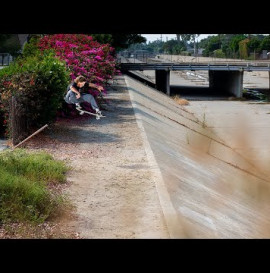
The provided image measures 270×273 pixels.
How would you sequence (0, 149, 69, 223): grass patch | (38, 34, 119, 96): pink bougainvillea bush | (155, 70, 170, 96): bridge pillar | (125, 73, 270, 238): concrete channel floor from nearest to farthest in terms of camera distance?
(0, 149, 69, 223): grass patch → (125, 73, 270, 238): concrete channel floor → (38, 34, 119, 96): pink bougainvillea bush → (155, 70, 170, 96): bridge pillar

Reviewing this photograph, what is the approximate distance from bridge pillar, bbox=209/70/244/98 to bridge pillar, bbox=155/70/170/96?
27.8 ft

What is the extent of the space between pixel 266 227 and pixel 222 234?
2892mm

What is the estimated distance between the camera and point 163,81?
69.8 metres

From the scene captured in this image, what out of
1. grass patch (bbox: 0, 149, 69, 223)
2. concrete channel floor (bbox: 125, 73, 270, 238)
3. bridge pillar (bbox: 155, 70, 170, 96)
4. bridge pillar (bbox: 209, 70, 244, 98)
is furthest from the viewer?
bridge pillar (bbox: 209, 70, 244, 98)

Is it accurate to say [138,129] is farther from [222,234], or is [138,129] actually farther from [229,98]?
[229,98]

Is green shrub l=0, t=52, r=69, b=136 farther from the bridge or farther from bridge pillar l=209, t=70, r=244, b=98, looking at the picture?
bridge pillar l=209, t=70, r=244, b=98

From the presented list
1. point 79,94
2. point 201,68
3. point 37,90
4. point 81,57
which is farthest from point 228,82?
point 79,94

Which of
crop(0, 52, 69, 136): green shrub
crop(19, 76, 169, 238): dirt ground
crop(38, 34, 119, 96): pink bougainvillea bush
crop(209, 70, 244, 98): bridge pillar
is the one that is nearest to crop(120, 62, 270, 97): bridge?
crop(209, 70, 244, 98): bridge pillar

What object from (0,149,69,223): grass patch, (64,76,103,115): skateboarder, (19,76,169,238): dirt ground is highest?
(64,76,103,115): skateboarder

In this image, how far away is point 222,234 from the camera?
10.9 m

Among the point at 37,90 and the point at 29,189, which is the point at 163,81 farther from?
the point at 29,189

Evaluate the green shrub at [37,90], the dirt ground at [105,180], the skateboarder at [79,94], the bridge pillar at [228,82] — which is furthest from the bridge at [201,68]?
the skateboarder at [79,94]

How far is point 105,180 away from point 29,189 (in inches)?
116

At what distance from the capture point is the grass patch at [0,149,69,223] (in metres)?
9.11
